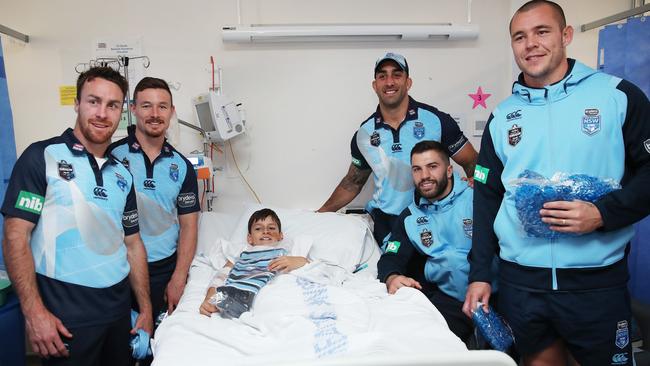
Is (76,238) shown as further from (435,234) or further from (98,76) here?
(435,234)

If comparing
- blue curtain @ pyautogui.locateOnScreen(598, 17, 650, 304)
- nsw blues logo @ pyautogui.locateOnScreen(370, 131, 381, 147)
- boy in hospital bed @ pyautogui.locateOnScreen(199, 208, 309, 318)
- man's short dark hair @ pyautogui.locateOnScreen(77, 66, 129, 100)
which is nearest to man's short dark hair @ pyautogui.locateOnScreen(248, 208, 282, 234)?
boy in hospital bed @ pyautogui.locateOnScreen(199, 208, 309, 318)

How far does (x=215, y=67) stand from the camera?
298 cm

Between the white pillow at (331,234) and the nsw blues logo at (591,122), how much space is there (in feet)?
4.33

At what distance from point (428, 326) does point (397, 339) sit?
0.61ft

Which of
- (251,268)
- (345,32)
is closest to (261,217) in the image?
(251,268)

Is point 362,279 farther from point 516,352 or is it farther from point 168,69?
point 168,69

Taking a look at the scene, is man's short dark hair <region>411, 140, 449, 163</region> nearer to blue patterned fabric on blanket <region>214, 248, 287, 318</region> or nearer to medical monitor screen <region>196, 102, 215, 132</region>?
blue patterned fabric on blanket <region>214, 248, 287, 318</region>

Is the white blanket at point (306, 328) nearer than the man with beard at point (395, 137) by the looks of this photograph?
Yes

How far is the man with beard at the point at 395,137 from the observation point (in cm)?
256

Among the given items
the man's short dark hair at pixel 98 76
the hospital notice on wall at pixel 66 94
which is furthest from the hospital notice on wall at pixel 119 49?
the man's short dark hair at pixel 98 76

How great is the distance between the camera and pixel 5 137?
230 cm

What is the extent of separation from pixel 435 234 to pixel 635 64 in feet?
4.62

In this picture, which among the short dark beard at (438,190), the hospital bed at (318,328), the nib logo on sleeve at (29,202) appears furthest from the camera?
the short dark beard at (438,190)

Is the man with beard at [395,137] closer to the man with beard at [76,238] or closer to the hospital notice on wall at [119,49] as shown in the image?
the man with beard at [76,238]
